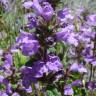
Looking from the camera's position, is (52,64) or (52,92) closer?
(52,64)

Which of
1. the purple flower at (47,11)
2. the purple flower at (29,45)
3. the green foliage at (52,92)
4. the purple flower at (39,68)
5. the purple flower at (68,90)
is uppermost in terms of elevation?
the purple flower at (47,11)

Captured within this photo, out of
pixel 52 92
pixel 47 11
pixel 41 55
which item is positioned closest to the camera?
pixel 47 11

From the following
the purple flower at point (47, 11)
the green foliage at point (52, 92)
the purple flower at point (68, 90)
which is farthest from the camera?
the purple flower at point (68, 90)

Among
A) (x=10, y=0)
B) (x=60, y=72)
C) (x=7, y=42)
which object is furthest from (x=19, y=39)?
(x=10, y=0)

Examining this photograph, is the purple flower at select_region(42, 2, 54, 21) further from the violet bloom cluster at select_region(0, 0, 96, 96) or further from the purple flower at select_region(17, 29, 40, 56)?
the purple flower at select_region(17, 29, 40, 56)

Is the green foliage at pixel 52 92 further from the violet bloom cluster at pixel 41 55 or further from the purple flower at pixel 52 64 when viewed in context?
the purple flower at pixel 52 64

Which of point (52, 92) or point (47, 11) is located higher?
point (47, 11)

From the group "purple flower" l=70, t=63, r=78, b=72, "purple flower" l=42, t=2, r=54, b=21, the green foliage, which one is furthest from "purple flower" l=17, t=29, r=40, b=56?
"purple flower" l=70, t=63, r=78, b=72

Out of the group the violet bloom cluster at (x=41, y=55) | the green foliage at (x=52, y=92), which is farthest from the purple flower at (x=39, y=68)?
the green foliage at (x=52, y=92)

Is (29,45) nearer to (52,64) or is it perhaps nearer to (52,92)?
(52,64)

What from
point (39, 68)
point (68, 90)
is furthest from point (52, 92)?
point (39, 68)

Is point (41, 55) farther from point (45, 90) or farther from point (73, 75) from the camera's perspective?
point (73, 75)

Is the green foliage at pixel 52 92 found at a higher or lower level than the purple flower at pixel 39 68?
lower
